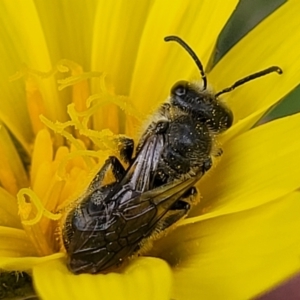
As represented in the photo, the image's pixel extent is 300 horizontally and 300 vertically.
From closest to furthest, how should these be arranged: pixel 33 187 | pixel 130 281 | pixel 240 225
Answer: pixel 130 281
pixel 240 225
pixel 33 187

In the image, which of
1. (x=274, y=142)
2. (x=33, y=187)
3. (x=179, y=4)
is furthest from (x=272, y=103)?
(x=33, y=187)

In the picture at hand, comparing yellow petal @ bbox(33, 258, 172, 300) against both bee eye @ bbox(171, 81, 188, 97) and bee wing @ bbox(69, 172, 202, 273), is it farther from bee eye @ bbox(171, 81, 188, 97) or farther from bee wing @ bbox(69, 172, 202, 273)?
bee eye @ bbox(171, 81, 188, 97)

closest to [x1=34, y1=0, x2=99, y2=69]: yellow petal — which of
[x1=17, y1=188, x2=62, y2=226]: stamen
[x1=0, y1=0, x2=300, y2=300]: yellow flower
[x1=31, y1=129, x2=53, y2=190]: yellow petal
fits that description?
[x1=0, y1=0, x2=300, y2=300]: yellow flower

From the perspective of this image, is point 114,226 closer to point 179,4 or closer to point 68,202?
point 68,202

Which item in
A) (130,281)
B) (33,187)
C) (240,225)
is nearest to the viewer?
(130,281)

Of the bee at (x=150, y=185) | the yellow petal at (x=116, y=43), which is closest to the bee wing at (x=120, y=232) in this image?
the bee at (x=150, y=185)
